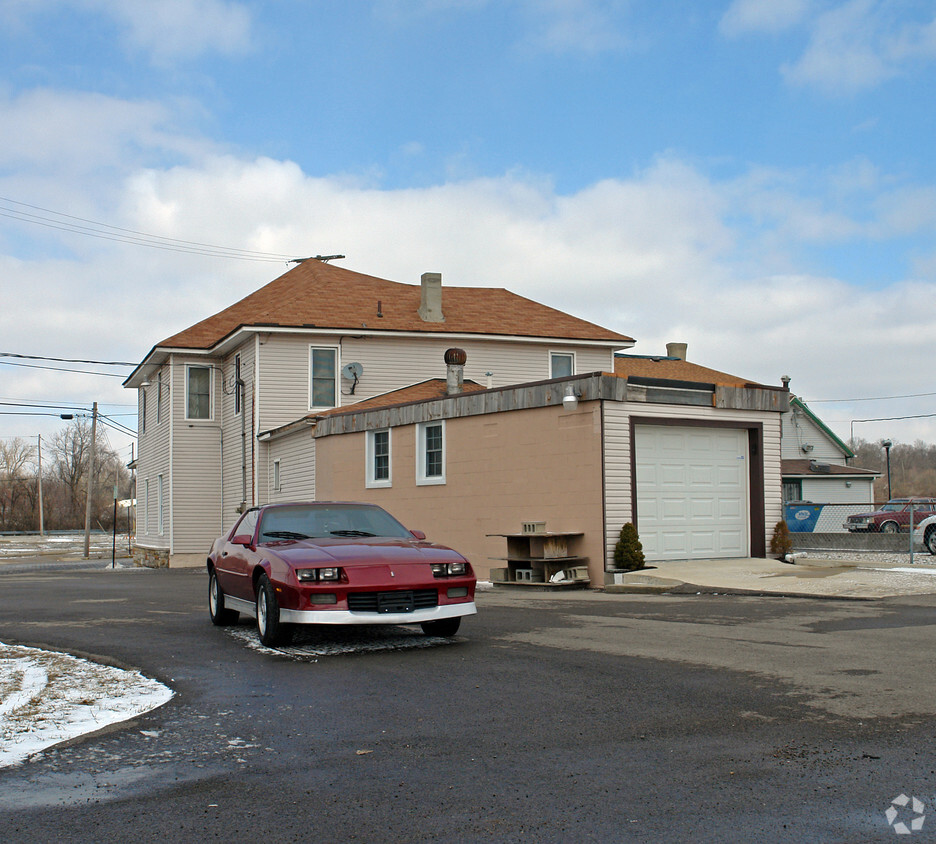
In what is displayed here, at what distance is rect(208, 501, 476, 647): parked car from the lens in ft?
28.6

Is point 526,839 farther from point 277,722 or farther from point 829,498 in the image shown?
point 829,498

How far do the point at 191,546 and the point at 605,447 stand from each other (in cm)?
1884

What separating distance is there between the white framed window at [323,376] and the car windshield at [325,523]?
1824cm

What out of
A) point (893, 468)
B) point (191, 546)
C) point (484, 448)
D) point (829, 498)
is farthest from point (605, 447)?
point (893, 468)

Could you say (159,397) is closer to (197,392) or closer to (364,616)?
(197,392)

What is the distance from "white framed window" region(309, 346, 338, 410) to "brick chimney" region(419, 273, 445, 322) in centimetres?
312

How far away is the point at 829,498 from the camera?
44844 millimetres

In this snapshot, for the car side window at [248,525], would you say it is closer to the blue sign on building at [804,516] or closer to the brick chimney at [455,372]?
the brick chimney at [455,372]

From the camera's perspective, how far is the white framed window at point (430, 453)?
20562 millimetres

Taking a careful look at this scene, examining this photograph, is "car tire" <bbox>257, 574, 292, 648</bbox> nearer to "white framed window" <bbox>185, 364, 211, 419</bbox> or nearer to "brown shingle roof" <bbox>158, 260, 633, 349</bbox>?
"brown shingle roof" <bbox>158, 260, 633, 349</bbox>

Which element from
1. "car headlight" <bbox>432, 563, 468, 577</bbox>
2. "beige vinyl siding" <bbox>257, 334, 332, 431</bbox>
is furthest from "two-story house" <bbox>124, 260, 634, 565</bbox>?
"car headlight" <bbox>432, 563, 468, 577</bbox>

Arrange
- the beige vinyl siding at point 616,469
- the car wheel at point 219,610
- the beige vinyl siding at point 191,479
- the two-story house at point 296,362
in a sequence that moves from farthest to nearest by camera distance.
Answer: the beige vinyl siding at point 191,479
the two-story house at point 296,362
the beige vinyl siding at point 616,469
the car wheel at point 219,610

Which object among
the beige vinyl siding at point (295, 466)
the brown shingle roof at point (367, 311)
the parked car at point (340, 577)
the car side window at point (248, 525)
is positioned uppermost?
the brown shingle roof at point (367, 311)

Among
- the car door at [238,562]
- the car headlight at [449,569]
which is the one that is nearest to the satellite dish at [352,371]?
the car door at [238,562]
